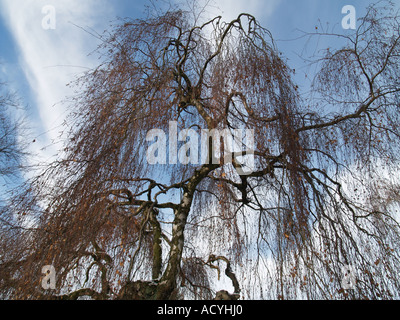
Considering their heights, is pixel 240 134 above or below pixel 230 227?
above

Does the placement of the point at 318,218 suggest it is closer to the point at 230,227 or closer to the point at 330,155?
the point at 330,155

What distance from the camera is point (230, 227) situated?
12.7ft

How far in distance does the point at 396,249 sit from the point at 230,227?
1841mm

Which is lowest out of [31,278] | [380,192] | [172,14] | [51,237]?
[31,278]

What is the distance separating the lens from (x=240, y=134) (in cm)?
336

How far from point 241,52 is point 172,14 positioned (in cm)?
128

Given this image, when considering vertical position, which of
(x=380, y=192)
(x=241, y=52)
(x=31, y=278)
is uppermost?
(x=241, y=52)

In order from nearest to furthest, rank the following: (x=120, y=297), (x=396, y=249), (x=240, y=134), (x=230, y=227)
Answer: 1. (x=120, y=297)
2. (x=396, y=249)
3. (x=240, y=134)
4. (x=230, y=227)

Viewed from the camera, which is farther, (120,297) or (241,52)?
(241,52)
